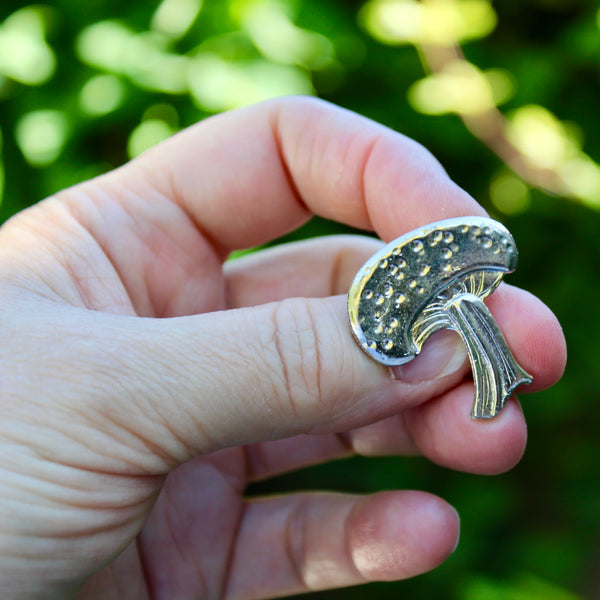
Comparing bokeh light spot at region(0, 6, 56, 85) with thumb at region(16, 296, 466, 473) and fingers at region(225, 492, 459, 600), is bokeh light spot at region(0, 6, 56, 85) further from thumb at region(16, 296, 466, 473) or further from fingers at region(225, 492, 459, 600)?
fingers at region(225, 492, 459, 600)

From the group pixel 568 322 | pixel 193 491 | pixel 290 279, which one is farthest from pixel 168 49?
pixel 568 322

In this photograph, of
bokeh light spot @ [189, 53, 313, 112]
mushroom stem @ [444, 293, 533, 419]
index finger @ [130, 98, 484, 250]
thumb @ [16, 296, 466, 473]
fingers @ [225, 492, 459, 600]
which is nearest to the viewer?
thumb @ [16, 296, 466, 473]

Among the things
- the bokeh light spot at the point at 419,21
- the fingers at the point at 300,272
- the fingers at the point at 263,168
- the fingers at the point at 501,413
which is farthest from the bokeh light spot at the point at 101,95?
the fingers at the point at 501,413

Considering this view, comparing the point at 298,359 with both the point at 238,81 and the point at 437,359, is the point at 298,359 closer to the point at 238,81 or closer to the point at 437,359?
the point at 437,359

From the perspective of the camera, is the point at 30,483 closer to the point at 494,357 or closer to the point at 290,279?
the point at 494,357

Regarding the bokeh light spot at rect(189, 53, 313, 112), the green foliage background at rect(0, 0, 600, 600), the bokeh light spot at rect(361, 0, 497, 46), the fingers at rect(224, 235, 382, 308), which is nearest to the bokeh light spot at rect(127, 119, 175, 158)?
the green foliage background at rect(0, 0, 600, 600)

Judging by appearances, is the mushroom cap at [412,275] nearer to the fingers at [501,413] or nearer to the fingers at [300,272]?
the fingers at [501,413]

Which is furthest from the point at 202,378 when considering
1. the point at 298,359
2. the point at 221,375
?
the point at 298,359
